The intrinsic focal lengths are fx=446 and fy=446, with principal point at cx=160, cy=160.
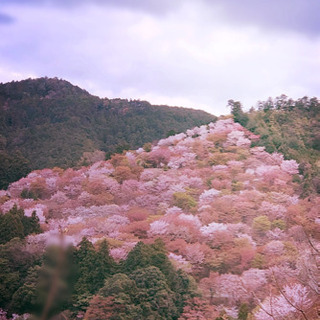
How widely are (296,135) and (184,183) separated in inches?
350

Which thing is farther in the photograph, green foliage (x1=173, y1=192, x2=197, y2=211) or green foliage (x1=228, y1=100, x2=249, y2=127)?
green foliage (x1=228, y1=100, x2=249, y2=127)

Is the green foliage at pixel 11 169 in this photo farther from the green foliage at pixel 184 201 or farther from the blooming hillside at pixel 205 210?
the green foliage at pixel 184 201

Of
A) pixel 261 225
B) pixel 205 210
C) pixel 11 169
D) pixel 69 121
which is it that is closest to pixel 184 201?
pixel 205 210

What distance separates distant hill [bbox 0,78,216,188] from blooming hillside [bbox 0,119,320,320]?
11.9 meters

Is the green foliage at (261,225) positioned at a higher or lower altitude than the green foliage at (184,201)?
lower

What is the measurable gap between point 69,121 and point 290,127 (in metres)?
24.9

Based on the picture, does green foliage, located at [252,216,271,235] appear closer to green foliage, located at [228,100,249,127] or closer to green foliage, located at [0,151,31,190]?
green foliage, located at [228,100,249,127]

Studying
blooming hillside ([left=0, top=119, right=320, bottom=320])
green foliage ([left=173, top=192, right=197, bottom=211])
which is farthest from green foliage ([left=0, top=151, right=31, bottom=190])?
green foliage ([left=173, top=192, right=197, bottom=211])

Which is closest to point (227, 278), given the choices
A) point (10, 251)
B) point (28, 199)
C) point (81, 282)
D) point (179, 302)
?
point (179, 302)

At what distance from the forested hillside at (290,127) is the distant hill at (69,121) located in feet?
32.5

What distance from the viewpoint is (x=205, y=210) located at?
1741 cm

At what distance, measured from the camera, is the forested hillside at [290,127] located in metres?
23.2

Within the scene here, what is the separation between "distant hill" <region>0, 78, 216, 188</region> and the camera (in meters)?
39.2

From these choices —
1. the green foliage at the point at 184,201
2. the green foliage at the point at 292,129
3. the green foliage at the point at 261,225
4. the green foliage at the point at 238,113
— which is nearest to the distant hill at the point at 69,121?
the green foliage at the point at 238,113
